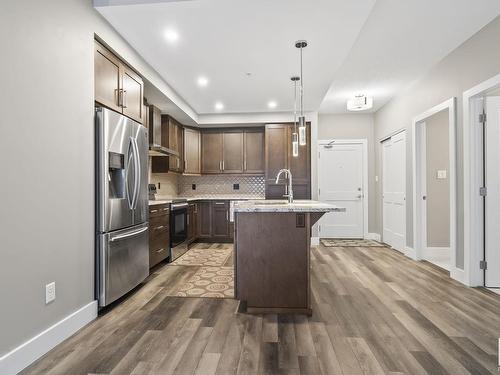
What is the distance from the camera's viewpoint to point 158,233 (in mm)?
3660

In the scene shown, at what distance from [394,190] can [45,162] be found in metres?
4.92

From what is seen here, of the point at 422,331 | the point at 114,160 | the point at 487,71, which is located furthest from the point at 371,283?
the point at 114,160

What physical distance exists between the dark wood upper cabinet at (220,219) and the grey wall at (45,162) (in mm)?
3288

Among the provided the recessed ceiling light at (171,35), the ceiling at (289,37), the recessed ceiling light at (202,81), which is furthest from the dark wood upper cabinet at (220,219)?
the recessed ceiling light at (171,35)

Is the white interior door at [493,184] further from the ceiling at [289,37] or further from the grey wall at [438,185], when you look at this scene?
the grey wall at [438,185]

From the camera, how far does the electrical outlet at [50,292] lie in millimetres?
1834

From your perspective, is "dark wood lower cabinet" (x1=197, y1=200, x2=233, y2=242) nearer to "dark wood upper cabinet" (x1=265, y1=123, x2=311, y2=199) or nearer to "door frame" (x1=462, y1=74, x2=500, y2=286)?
"dark wood upper cabinet" (x1=265, y1=123, x2=311, y2=199)

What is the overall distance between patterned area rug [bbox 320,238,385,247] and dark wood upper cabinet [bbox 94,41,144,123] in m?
3.95

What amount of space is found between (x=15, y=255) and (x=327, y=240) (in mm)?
5097

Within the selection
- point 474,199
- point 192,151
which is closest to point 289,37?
point 474,199

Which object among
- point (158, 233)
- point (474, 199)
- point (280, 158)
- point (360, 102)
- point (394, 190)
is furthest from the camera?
point (280, 158)

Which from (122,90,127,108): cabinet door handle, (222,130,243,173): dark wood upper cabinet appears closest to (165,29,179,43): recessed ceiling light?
(122,90,127,108): cabinet door handle

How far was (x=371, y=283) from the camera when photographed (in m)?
3.15

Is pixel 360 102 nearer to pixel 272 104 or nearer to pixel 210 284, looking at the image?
pixel 272 104
